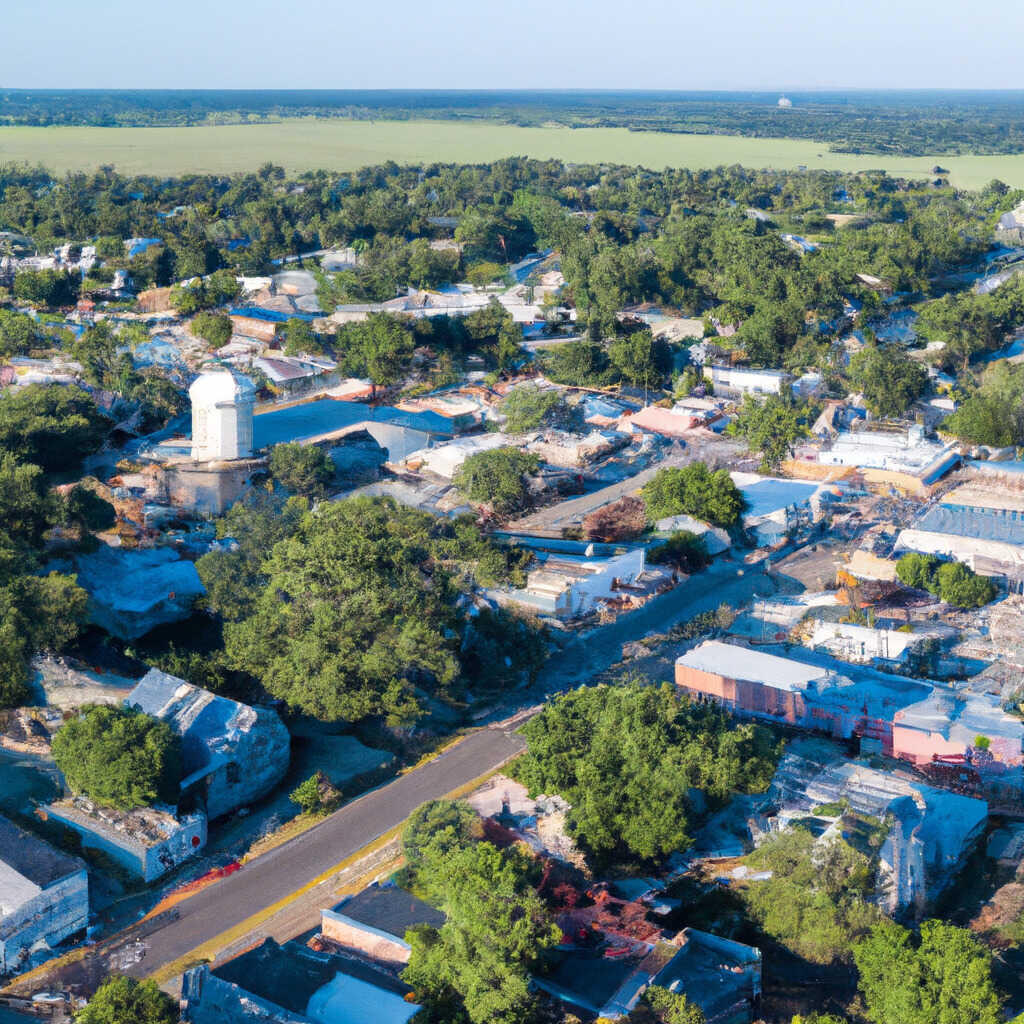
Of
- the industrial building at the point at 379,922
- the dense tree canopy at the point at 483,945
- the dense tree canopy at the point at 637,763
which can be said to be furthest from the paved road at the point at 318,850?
the dense tree canopy at the point at 483,945

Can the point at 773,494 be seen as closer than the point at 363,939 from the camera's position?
No

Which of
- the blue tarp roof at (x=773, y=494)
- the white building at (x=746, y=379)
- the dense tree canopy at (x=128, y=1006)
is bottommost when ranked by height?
the dense tree canopy at (x=128, y=1006)

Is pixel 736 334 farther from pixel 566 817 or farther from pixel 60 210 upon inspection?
pixel 60 210

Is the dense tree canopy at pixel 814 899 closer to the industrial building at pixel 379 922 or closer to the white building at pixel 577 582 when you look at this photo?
the industrial building at pixel 379 922

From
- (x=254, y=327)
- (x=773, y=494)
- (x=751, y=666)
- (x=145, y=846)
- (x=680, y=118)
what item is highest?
(x=680, y=118)

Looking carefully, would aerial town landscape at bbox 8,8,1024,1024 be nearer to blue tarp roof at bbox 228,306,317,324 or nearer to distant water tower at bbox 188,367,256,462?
distant water tower at bbox 188,367,256,462

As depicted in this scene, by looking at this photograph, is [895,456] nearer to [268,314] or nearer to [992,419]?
[992,419]

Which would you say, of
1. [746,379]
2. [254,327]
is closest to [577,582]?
[746,379]
